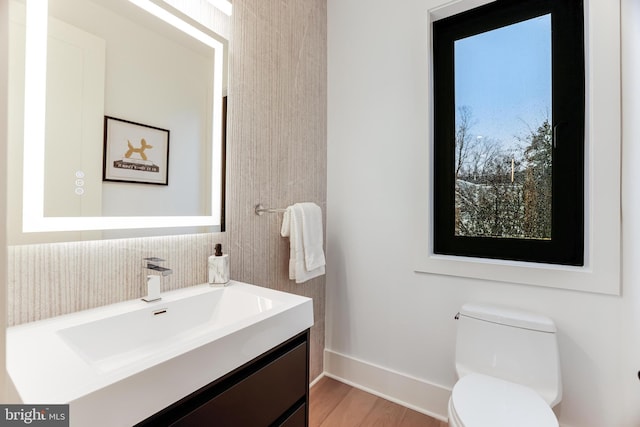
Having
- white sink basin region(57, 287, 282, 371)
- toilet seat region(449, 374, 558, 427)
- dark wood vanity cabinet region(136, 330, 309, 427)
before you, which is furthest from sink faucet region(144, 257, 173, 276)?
toilet seat region(449, 374, 558, 427)

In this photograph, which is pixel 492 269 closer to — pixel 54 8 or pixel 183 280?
pixel 183 280

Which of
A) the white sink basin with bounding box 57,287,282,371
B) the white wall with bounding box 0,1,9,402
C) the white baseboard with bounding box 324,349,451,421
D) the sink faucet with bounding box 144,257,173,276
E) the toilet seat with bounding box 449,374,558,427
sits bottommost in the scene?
the white baseboard with bounding box 324,349,451,421

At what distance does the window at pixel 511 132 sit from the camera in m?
1.36

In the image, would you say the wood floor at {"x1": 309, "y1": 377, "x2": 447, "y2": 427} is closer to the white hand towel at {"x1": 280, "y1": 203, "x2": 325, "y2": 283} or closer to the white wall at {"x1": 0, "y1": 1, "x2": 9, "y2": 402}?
the white hand towel at {"x1": 280, "y1": 203, "x2": 325, "y2": 283}

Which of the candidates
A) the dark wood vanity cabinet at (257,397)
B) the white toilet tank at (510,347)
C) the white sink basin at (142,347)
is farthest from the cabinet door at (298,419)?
the white toilet tank at (510,347)

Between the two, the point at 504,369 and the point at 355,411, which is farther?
the point at 355,411

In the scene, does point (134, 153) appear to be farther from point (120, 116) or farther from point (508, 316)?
point (508, 316)

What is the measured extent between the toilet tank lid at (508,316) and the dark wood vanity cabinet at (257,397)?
858mm

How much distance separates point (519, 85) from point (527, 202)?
604 millimetres

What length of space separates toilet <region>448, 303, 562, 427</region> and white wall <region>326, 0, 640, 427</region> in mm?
153

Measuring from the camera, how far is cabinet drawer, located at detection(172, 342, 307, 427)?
653 millimetres

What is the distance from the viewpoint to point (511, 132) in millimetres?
1506

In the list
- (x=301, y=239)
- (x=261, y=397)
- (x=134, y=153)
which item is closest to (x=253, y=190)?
(x=301, y=239)

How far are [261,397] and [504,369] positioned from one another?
3.56ft
